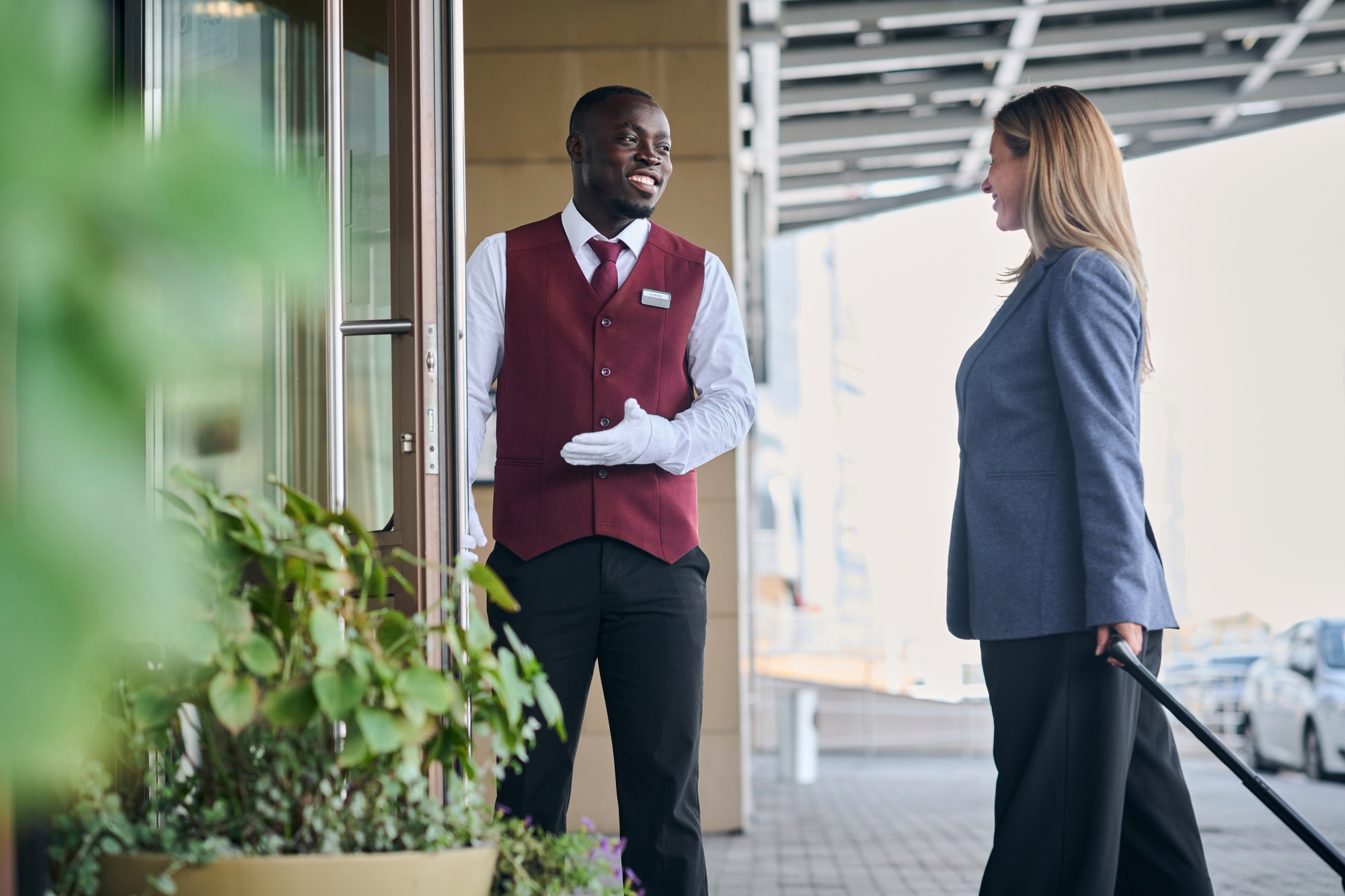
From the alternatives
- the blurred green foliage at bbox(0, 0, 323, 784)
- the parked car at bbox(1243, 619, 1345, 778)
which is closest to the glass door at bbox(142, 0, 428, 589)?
the blurred green foliage at bbox(0, 0, 323, 784)

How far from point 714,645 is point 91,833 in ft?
10.4

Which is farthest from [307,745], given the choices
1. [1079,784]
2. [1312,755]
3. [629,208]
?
[1312,755]

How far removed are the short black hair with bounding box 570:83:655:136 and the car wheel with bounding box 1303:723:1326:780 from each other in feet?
23.9

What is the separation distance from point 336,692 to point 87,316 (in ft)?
2.45

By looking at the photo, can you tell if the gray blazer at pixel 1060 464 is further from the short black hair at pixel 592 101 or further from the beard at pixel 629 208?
the short black hair at pixel 592 101

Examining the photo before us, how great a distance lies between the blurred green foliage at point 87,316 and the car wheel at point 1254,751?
32.4 ft

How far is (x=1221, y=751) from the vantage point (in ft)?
5.30

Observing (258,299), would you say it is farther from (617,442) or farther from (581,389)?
(581,389)

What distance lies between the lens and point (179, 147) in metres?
0.30

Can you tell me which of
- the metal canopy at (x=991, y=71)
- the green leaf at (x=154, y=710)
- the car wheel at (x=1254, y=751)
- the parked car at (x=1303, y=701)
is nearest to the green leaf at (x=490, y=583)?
the green leaf at (x=154, y=710)

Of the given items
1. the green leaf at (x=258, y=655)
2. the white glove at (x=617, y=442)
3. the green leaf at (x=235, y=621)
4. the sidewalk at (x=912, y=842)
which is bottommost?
the sidewalk at (x=912, y=842)

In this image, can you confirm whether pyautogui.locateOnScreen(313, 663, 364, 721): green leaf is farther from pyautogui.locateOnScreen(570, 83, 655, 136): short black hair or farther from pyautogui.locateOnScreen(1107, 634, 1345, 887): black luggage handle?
pyautogui.locateOnScreen(570, 83, 655, 136): short black hair

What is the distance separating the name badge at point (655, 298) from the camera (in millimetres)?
1967

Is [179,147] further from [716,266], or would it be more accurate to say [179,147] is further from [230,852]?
[716,266]
